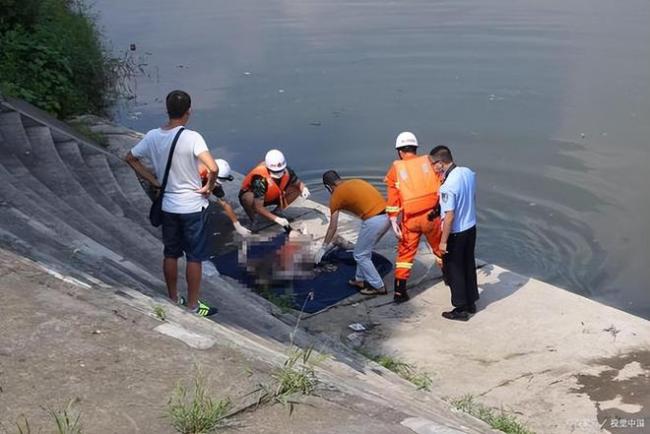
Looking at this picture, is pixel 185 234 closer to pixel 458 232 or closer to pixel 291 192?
pixel 458 232

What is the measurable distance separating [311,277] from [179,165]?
3216 mm

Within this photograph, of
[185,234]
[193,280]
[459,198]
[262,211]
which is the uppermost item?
[185,234]

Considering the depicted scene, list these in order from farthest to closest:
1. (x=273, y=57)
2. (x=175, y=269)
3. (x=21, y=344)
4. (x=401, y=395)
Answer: (x=273, y=57) < (x=175, y=269) < (x=401, y=395) < (x=21, y=344)

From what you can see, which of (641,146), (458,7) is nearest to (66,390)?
(641,146)

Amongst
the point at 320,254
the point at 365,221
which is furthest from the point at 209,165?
the point at 320,254

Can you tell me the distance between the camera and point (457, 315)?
8.48m

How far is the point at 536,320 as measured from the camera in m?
8.39

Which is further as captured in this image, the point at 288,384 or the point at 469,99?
the point at 469,99

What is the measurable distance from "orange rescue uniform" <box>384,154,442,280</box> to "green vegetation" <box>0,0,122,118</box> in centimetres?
652

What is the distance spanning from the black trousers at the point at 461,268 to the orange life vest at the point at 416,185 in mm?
400

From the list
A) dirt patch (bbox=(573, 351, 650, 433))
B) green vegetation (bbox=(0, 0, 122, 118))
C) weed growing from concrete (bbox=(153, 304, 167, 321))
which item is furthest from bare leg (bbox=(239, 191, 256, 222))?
weed growing from concrete (bbox=(153, 304, 167, 321))

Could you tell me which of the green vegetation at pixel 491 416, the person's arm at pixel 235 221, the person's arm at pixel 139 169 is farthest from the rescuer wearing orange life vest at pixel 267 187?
the green vegetation at pixel 491 416

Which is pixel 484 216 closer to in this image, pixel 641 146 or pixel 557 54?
pixel 641 146

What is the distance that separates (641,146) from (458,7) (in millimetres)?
12550
